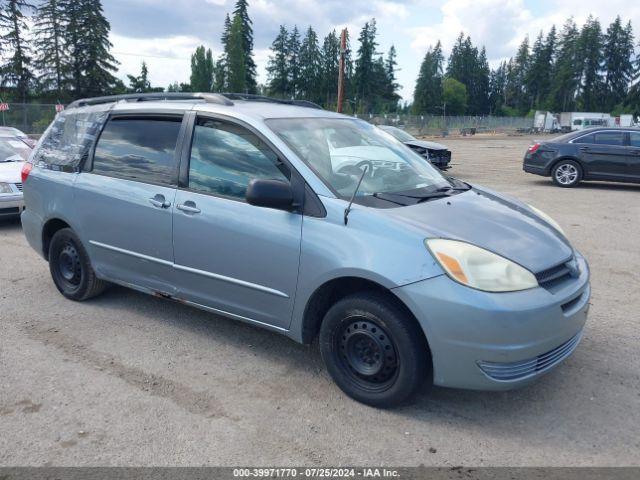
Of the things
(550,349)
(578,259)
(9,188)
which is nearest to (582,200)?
(578,259)

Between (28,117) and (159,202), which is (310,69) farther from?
(159,202)

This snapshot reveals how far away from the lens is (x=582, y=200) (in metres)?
11.5

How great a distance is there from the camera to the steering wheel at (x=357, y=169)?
380 cm

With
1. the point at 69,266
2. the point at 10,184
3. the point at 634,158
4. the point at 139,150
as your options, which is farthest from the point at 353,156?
the point at 634,158

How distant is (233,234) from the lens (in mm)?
3719

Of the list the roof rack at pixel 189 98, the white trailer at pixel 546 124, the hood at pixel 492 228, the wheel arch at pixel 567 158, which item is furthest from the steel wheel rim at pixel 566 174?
the white trailer at pixel 546 124

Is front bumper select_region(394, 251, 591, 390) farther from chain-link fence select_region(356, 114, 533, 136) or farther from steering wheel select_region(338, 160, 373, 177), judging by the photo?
chain-link fence select_region(356, 114, 533, 136)

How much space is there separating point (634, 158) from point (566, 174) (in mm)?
1461

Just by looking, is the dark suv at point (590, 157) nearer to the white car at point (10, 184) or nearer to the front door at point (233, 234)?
the white car at point (10, 184)

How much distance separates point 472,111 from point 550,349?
132 m

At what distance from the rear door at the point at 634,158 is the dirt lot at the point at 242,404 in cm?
917

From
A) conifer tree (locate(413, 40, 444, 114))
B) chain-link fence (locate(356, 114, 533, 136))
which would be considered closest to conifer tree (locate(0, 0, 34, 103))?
A: chain-link fence (locate(356, 114, 533, 136))

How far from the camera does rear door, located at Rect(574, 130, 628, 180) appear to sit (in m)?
12.8

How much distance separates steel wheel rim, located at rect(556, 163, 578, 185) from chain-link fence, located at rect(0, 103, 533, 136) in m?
6.36
